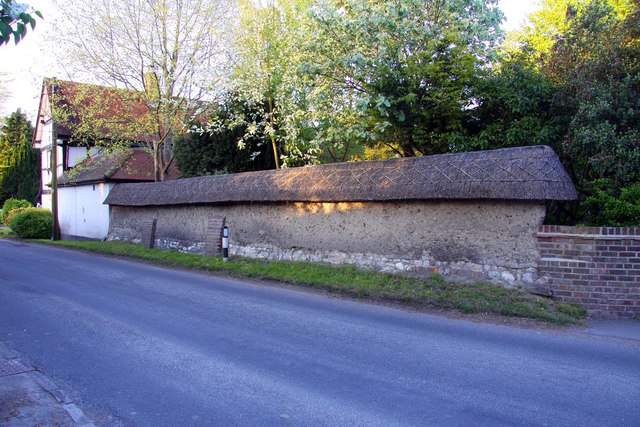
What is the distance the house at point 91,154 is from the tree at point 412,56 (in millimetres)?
11101

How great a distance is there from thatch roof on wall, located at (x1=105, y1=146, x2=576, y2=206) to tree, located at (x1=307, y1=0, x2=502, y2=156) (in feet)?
5.76

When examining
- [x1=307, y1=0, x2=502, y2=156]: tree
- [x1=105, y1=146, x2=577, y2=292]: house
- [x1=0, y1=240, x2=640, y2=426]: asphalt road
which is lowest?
[x1=0, y1=240, x2=640, y2=426]: asphalt road

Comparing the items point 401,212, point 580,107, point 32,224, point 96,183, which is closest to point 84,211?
point 96,183

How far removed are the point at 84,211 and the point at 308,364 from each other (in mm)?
23926

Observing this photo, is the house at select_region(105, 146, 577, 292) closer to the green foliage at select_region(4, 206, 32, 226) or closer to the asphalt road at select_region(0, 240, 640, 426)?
the asphalt road at select_region(0, 240, 640, 426)

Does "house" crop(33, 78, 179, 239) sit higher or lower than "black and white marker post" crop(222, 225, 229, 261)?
higher

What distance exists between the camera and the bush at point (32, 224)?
27.2m

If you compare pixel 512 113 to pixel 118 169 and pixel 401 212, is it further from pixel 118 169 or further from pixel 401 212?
pixel 118 169

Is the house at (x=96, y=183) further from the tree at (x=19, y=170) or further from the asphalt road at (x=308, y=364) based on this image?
the tree at (x=19, y=170)

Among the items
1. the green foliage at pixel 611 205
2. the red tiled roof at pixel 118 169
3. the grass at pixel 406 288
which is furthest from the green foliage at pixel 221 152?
the green foliage at pixel 611 205

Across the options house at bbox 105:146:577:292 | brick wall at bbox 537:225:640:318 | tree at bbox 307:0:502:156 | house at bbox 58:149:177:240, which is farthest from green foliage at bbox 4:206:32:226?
brick wall at bbox 537:225:640:318

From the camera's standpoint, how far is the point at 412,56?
12648 millimetres

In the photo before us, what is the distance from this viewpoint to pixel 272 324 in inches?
300

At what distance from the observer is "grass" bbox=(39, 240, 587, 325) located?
8.24 metres
